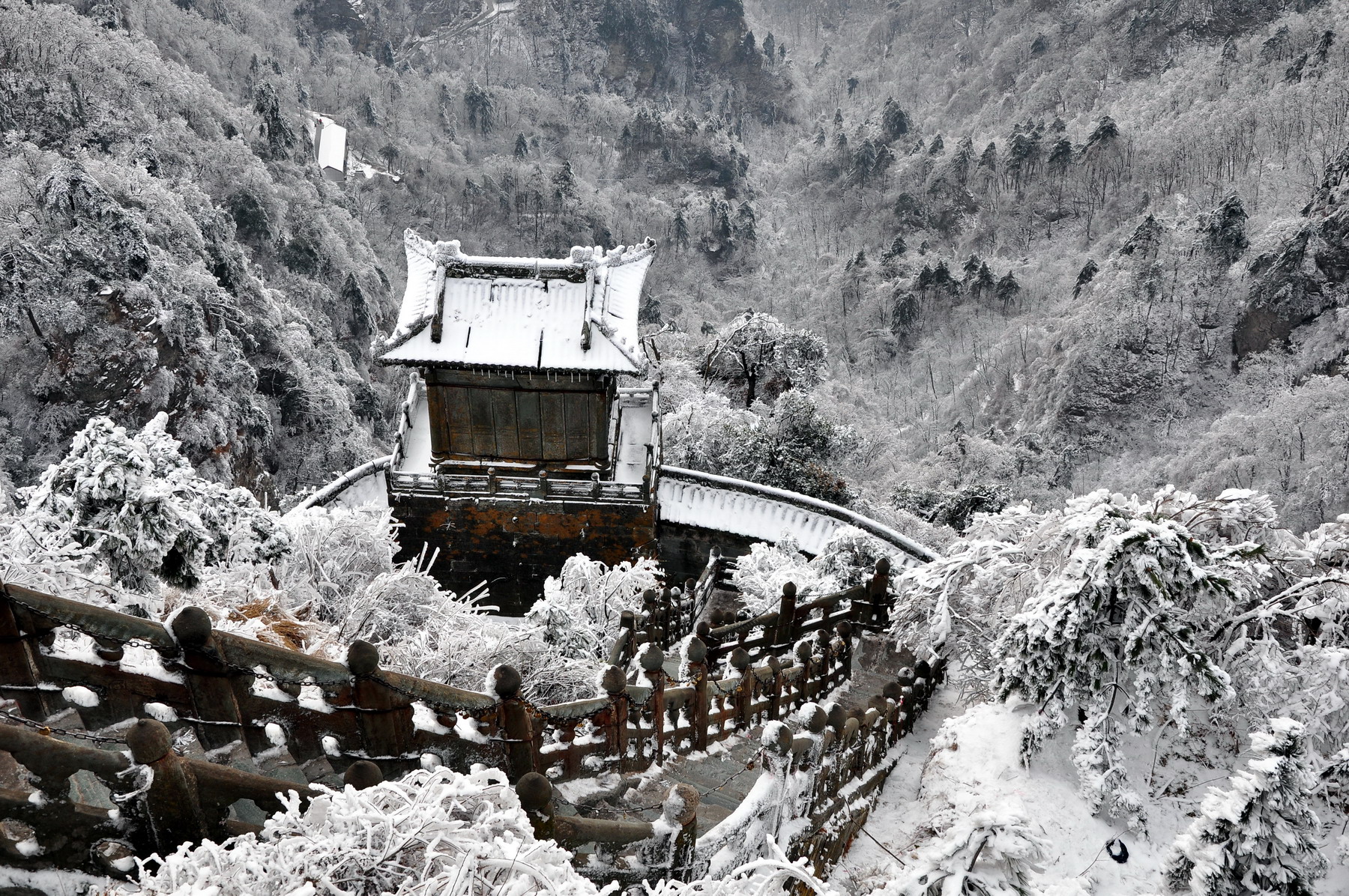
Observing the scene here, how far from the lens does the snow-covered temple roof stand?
15.5m

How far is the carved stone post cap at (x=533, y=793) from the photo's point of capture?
3.93 metres

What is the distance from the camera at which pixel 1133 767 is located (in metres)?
7.88

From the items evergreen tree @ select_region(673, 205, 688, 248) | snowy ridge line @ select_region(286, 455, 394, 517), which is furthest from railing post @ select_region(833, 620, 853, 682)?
evergreen tree @ select_region(673, 205, 688, 248)

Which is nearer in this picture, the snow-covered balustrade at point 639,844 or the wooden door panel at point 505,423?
the snow-covered balustrade at point 639,844

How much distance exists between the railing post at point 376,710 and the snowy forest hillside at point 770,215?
56.0ft

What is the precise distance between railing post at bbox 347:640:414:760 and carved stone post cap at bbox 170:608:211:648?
0.83 meters

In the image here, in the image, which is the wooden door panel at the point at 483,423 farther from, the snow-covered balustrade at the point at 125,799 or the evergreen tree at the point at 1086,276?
the evergreen tree at the point at 1086,276

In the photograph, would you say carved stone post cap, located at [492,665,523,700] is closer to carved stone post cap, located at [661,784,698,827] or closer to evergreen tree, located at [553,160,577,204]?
carved stone post cap, located at [661,784,698,827]

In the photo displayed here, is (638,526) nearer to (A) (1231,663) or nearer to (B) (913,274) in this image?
(A) (1231,663)

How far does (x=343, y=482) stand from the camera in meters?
17.1

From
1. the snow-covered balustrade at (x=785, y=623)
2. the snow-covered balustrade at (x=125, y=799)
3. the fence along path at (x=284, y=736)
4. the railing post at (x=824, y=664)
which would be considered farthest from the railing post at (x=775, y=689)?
the snow-covered balustrade at (x=125, y=799)

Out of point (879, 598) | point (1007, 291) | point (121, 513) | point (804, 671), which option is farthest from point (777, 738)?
point (1007, 291)

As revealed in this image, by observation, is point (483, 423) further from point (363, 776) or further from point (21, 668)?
point (363, 776)

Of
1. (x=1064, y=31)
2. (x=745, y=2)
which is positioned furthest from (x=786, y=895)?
(x=745, y=2)
